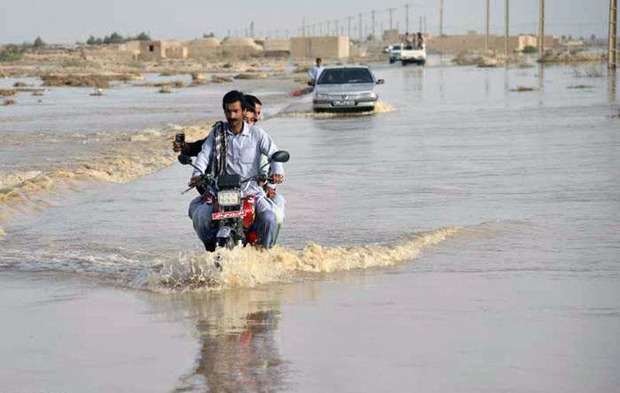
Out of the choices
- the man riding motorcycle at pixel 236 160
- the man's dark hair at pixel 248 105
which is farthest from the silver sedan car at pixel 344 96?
the man riding motorcycle at pixel 236 160

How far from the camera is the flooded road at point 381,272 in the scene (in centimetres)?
812

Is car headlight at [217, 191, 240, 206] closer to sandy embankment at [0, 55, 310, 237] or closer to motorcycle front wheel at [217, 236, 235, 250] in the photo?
motorcycle front wheel at [217, 236, 235, 250]

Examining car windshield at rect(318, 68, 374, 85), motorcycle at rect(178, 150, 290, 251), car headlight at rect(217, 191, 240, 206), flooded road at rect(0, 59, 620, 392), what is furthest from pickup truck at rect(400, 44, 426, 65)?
car headlight at rect(217, 191, 240, 206)

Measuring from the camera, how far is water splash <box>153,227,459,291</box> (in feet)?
36.6

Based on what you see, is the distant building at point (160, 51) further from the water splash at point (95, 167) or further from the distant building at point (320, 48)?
the water splash at point (95, 167)

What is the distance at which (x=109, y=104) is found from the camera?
54.8 m

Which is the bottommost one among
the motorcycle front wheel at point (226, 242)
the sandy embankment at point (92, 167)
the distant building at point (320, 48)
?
the distant building at point (320, 48)

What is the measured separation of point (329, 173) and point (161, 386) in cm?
1391

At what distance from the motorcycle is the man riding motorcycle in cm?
7

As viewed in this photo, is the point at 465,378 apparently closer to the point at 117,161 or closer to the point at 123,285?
the point at 123,285

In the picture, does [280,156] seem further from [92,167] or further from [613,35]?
[613,35]

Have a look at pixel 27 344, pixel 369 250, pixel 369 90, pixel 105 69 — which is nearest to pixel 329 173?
pixel 369 250

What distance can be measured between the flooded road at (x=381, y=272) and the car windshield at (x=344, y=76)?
15.8m

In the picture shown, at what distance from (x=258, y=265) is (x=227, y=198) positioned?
926 mm
